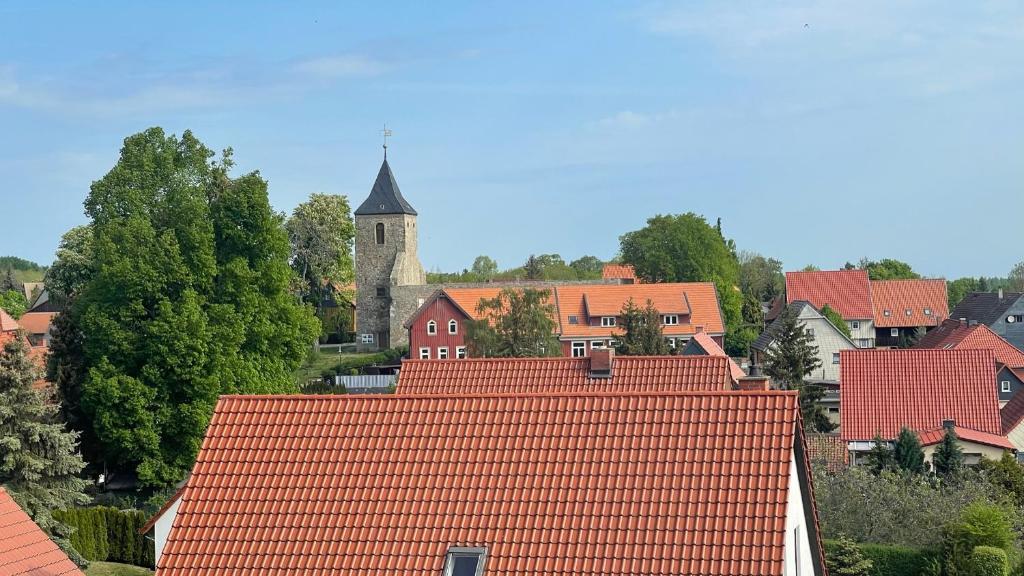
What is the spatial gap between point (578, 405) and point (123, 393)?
25.4m

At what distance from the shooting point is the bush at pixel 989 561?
21062mm

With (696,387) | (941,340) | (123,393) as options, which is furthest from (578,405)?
(941,340)

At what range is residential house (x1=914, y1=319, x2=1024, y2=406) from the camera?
46281 mm

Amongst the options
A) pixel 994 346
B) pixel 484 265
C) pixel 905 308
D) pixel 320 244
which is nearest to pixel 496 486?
pixel 994 346

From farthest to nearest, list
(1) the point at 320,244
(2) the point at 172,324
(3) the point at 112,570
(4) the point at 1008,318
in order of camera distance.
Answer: (1) the point at 320,244
(4) the point at 1008,318
(2) the point at 172,324
(3) the point at 112,570

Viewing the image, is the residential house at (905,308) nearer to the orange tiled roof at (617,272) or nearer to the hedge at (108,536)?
the orange tiled roof at (617,272)

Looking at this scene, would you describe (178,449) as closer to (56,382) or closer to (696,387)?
(56,382)

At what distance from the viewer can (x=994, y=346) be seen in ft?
182

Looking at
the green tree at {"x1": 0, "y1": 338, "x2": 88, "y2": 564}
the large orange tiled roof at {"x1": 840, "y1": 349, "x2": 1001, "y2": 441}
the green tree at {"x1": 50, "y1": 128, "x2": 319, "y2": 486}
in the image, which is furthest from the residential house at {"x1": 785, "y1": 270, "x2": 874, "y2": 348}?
the green tree at {"x1": 0, "y1": 338, "x2": 88, "y2": 564}

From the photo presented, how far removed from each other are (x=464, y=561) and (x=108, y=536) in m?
19.6

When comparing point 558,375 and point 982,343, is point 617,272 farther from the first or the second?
point 558,375

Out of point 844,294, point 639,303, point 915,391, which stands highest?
point 844,294

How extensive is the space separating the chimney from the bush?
768 centimetres

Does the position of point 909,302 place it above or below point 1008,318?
above
